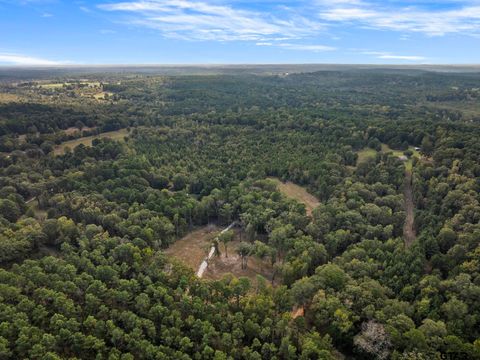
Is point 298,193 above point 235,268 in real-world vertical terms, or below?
above

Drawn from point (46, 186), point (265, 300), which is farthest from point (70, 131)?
point (265, 300)

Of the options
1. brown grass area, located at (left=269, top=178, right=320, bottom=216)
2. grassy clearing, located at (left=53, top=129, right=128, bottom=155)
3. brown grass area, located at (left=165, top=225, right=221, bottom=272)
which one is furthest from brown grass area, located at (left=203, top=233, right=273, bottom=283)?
grassy clearing, located at (left=53, top=129, right=128, bottom=155)

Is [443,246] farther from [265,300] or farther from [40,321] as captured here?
[40,321]

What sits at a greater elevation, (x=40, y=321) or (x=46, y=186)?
(x=46, y=186)

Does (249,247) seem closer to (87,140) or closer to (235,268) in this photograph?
(235,268)

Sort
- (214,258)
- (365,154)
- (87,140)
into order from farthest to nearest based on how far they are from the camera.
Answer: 1. (87,140)
2. (365,154)
3. (214,258)

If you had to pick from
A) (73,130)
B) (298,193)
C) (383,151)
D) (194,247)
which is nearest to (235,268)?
(194,247)
